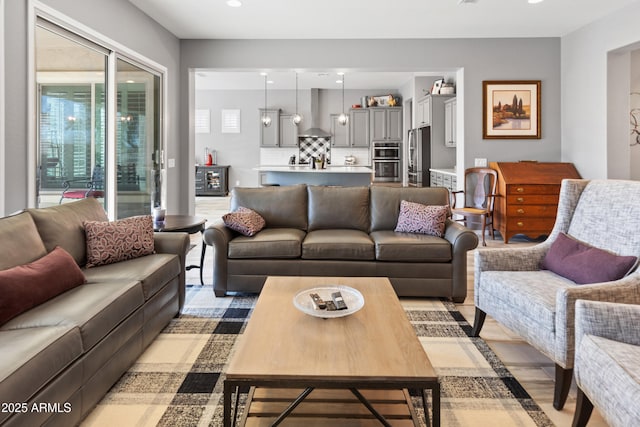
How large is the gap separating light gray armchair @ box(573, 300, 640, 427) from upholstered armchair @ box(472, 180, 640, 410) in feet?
0.72

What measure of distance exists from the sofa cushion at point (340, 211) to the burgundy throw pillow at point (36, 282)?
2229 mm

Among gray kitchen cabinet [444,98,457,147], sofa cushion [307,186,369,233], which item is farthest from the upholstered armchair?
gray kitchen cabinet [444,98,457,147]

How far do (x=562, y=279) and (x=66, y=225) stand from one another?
115 inches

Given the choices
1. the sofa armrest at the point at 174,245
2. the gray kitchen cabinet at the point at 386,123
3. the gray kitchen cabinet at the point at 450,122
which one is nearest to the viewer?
the sofa armrest at the point at 174,245

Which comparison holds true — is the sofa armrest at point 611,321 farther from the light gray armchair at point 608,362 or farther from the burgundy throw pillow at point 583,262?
the burgundy throw pillow at point 583,262

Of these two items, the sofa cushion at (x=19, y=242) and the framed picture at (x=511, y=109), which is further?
the framed picture at (x=511, y=109)

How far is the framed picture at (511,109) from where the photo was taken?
19.4 feet

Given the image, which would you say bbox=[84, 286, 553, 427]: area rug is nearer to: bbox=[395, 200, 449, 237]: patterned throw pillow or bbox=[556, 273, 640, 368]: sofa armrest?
bbox=[556, 273, 640, 368]: sofa armrest

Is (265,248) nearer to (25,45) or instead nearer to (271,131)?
(25,45)

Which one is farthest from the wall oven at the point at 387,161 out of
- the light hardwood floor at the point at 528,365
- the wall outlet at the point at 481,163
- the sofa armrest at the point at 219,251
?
the sofa armrest at the point at 219,251

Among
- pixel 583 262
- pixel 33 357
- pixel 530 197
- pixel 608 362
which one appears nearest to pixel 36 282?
pixel 33 357

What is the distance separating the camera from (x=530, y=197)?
561 centimetres

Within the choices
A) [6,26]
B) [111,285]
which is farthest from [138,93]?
[111,285]

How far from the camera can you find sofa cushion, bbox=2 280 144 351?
1.79 m
